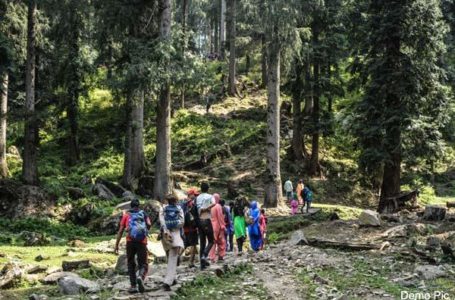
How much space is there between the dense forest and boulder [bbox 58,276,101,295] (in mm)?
7496

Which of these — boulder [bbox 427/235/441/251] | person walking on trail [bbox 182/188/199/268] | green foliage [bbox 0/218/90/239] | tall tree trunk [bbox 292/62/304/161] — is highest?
tall tree trunk [bbox 292/62/304/161]

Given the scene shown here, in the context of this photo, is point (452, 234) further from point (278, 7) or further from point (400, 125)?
point (278, 7)

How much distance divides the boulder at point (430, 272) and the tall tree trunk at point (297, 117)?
69.0ft

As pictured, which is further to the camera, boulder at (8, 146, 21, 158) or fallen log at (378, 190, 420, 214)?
boulder at (8, 146, 21, 158)

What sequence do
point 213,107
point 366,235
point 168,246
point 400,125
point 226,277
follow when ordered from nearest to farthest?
point 168,246, point 226,277, point 366,235, point 400,125, point 213,107

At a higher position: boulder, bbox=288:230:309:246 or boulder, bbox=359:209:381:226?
boulder, bbox=359:209:381:226

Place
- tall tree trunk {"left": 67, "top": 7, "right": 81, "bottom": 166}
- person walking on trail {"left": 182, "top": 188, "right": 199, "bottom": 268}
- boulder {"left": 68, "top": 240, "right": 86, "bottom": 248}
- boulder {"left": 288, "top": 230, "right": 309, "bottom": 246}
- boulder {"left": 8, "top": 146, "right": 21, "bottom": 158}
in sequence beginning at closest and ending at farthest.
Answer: person walking on trail {"left": 182, "top": 188, "right": 199, "bottom": 268}
boulder {"left": 288, "top": 230, "right": 309, "bottom": 246}
boulder {"left": 68, "top": 240, "right": 86, "bottom": 248}
tall tree trunk {"left": 67, "top": 7, "right": 81, "bottom": 166}
boulder {"left": 8, "top": 146, "right": 21, "bottom": 158}

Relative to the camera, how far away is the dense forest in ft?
66.9

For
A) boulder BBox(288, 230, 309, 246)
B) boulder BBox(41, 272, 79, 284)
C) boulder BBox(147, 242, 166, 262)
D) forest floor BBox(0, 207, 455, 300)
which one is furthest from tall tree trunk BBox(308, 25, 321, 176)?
boulder BBox(41, 272, 79, 284)

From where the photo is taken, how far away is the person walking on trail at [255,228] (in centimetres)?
1499

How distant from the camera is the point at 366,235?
54.5 ft

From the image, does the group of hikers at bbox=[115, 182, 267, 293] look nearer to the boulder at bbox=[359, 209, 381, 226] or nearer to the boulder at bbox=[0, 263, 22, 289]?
the boulder at bbox=[0, 263, 22, 289]

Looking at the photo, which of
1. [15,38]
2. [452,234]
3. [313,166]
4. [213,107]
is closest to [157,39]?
[15,38]

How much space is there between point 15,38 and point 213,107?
2113 centimetres
